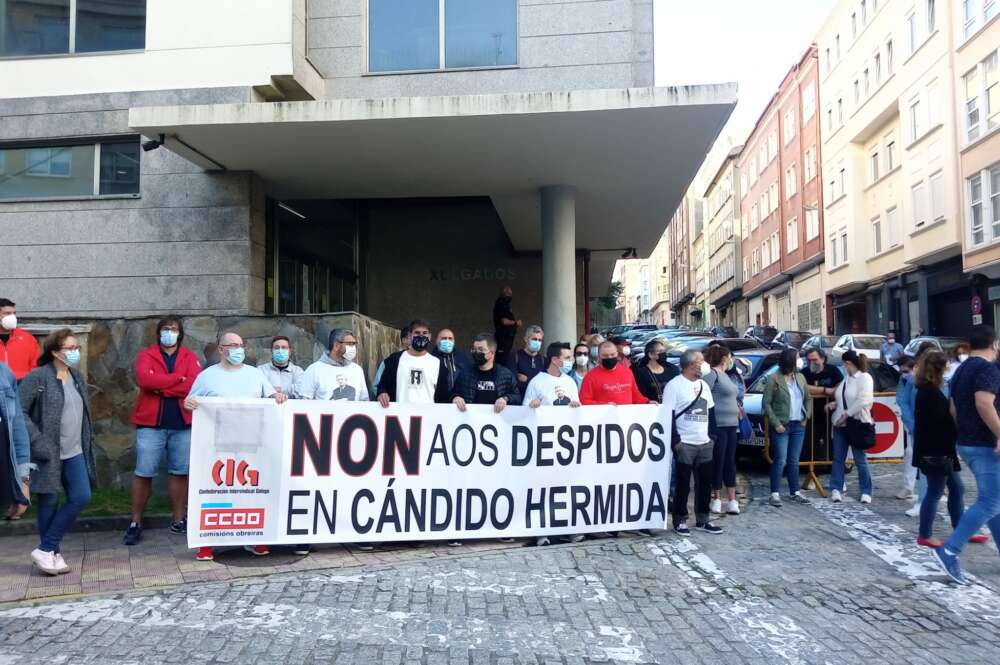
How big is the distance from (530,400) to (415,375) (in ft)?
3.59

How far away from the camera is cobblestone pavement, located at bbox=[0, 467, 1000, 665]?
14.5 feet

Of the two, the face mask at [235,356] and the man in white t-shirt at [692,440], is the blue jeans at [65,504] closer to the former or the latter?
the face mask at [235,356]

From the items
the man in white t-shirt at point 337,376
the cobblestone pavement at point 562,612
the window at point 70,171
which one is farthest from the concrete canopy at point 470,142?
the cobblestone pavement at point 562,612

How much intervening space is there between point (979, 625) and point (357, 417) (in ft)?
15.4

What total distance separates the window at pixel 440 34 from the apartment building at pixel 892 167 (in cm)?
2188

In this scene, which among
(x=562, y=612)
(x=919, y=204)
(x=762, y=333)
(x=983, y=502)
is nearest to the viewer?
(x=562, y=612)

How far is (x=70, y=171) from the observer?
12.5 m

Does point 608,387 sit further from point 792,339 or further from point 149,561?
point 792,339

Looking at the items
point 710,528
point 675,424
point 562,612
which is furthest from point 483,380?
point 562,612

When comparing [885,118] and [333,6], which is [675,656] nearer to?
[333,6]

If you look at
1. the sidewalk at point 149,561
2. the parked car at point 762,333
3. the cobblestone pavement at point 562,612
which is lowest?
the cobblestone pavement at point 562,612

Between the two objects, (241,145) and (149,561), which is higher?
(241,145)

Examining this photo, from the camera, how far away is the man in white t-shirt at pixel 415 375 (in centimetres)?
728

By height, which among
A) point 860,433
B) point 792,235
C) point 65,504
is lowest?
point 65,504
